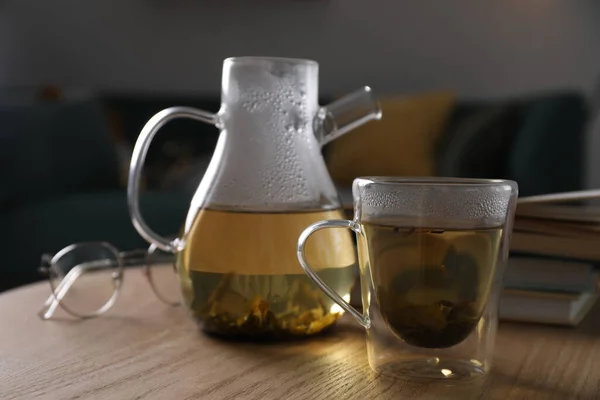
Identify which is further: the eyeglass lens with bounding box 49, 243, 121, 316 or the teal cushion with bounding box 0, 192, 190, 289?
the teal cushion with bounding box 0, 192, 190, 289

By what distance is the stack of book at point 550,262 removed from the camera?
0.64 m

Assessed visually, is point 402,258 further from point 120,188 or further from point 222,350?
point 120,188

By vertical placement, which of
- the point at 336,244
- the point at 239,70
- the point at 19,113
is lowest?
the point at 19,113

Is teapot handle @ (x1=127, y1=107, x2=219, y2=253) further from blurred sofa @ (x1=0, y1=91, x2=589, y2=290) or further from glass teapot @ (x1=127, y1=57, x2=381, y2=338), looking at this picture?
blurred sofa @ (x1=0, y1=91, x2=589, y2=290)

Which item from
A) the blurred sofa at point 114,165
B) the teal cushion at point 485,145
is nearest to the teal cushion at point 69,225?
the blurred sofa at point 114,165

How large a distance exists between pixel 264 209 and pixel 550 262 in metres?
0.29

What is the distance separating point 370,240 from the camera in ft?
1.69

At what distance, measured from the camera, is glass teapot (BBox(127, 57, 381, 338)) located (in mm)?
574

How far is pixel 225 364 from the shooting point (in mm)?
530

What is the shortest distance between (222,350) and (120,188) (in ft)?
7.33

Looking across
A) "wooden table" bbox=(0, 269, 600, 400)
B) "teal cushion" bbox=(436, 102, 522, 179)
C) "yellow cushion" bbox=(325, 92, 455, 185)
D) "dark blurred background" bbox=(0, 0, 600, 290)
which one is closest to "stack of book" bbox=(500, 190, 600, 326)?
"wooden table" bbox=(0, 269, 600, 400)

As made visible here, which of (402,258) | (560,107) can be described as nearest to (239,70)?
(402,258)

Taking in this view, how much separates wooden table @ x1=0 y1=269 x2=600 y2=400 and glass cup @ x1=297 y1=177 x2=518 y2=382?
0.03 meters

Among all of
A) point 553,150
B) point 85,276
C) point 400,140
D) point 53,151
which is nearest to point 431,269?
point 85,276
